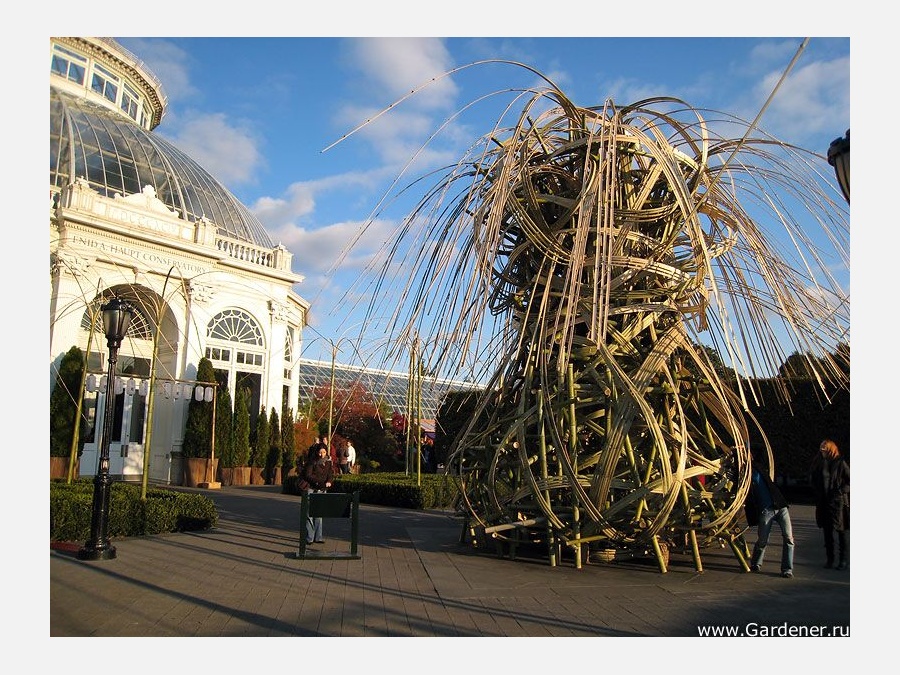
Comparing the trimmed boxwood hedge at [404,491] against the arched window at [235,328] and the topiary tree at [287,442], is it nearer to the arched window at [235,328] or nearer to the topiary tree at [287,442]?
the topiary tree at [287,442]

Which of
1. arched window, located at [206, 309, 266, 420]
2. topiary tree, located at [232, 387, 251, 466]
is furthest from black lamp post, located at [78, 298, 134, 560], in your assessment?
arched window, located at [206, 309, 266, 420]

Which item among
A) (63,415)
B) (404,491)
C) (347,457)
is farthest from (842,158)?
(63,415)

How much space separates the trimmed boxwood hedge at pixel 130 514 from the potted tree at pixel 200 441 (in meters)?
10.2

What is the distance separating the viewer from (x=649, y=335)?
6426 mm

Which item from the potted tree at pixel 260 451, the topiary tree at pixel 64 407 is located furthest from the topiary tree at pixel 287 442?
the topiary tree at pixel 64 407

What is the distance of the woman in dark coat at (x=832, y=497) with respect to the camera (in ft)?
21.3

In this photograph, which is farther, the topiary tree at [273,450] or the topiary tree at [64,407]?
the topiary tree at [273,450]

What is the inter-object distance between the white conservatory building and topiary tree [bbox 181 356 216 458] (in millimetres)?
591

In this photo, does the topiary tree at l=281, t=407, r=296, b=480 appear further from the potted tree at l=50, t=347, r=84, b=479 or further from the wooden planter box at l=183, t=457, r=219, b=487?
the potted tree at l=50, t=347, r=84, b=479

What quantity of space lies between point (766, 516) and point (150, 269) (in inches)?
751

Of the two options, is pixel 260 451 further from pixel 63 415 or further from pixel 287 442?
pixel 63 415

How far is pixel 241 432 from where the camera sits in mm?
21359

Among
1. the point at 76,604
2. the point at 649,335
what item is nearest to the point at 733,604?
the point at 649,335

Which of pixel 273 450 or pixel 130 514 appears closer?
pixel 130 514
